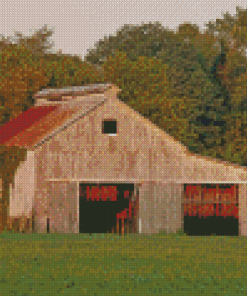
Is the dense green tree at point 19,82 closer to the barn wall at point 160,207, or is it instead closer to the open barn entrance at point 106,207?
the open barn entrance at point 106,207

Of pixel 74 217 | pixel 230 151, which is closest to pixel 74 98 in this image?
pixel 74 217

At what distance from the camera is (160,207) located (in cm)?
3988

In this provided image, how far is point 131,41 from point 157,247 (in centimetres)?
4025

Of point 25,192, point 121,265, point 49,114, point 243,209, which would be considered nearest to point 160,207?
point 243,209

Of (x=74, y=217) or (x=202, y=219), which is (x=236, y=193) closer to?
(x=202, y=219)

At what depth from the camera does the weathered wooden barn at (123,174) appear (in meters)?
39.8

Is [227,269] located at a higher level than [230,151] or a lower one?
lower

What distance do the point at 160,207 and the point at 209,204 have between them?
290 centimetres

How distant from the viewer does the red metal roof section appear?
43719 mm

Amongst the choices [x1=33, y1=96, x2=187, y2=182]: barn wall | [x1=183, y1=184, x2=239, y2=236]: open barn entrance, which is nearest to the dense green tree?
[x1=33, y1=96, x2=187, y2=182]: barn wall

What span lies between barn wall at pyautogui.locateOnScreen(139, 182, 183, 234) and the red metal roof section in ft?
25.5

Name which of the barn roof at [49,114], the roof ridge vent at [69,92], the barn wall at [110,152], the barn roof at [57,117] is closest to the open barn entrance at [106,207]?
the barn wall at [110,152]

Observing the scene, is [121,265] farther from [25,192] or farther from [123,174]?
[25,192]

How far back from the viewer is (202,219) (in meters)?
44.5
